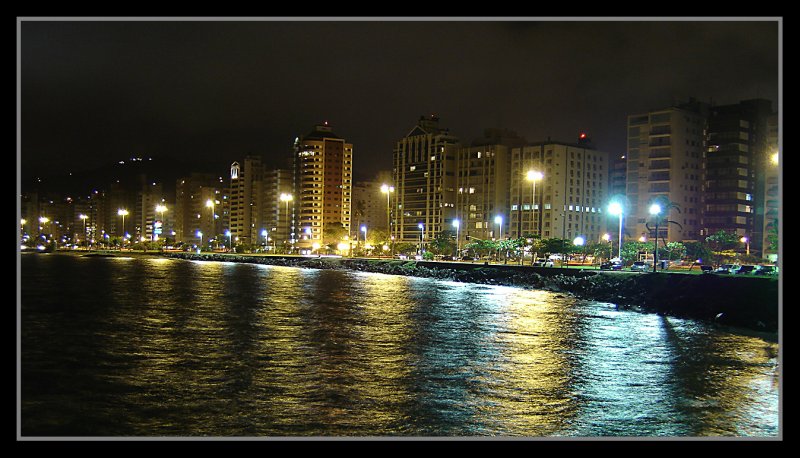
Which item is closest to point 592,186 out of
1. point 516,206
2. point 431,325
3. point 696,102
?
point 516,206

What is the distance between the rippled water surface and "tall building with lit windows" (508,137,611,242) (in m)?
110

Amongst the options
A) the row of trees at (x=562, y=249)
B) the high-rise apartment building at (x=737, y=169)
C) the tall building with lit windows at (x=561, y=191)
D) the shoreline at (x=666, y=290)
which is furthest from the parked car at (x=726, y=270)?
the tall building with lit windows at (x=561, y=191)

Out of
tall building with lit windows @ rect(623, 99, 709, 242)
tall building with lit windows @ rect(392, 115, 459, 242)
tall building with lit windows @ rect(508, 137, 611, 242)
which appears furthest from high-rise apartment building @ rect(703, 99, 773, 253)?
tall building with lit windows @ rect(392, 115, 459, 242)

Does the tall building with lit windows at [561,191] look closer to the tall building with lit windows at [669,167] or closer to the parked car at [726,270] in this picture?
the tall building with lit windows at [669,167]

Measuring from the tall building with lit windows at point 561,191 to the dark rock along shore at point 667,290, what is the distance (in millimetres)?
75772

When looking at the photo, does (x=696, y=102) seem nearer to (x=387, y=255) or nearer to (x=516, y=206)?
(x=516, y=206)

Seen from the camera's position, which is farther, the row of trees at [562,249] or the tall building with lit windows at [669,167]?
the tall building with lit windows at [669,167]

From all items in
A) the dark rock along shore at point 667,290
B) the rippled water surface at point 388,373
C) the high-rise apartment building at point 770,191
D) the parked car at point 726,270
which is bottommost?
the rippled water surface at point 388,373

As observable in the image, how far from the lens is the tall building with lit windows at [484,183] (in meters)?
159

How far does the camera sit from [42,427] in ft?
55.9

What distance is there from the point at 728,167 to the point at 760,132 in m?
9.26

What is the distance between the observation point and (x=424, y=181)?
174m

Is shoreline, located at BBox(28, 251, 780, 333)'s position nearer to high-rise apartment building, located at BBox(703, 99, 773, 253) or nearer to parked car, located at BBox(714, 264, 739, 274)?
parked car, located at BBox(714, 264, 739, 274)
